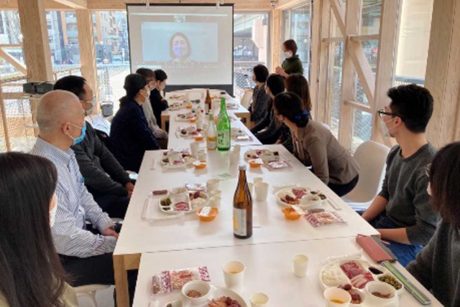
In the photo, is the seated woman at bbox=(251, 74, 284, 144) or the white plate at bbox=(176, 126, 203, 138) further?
the seated woman at bbox=(251, 74, 284, 144)

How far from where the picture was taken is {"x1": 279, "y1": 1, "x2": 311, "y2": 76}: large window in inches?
260

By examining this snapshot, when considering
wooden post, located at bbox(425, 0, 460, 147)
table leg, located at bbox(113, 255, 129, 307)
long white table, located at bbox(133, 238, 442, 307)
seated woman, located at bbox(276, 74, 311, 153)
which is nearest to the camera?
long white table, located at bbox(133, 238, 442, 307)

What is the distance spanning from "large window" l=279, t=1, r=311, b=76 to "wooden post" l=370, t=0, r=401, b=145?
8.44ft

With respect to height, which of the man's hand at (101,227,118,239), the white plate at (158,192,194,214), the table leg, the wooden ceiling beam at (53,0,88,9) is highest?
the wooden ceiling beam at (53,0,88,9)

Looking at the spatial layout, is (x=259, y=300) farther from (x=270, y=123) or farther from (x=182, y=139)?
(x=270, y=123)

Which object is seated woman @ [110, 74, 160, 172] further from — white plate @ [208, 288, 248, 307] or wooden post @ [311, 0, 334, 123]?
wooden post @ [311, 0, 334, 123]

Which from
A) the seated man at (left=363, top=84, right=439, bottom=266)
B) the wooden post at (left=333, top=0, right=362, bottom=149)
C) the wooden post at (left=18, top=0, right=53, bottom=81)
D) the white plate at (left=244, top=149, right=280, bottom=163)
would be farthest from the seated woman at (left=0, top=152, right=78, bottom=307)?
the wooden post at (left=333, top=0, right=362, bottom=149)

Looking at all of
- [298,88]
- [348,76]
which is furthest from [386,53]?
[298,88]

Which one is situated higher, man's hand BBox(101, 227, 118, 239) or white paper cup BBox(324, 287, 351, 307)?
white paper cup BBox(324, 287, 351, 307)

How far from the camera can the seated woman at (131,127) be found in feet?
11.1

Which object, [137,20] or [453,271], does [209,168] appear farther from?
[137,20]

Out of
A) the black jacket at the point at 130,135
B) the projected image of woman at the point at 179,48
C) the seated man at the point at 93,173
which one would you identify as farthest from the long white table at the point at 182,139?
the projected image of woman at the point at 179,48

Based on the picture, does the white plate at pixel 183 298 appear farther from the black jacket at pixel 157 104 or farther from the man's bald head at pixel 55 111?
the black jacket at pixel 157 104

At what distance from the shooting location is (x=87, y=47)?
25.0 ft
